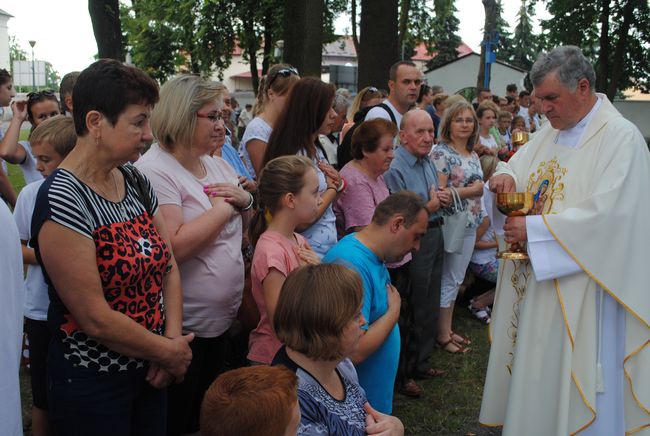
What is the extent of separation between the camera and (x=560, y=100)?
363 centimetres

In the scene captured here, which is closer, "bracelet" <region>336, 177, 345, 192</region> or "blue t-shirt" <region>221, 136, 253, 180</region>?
"bracelet" <region>336, 177, 345, 192</region>

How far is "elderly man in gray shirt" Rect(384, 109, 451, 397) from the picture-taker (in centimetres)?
484

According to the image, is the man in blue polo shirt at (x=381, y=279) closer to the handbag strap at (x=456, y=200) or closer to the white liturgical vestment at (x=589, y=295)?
the white liturgical vestment at (x=589, y=295)

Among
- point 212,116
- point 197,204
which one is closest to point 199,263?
point 197,204

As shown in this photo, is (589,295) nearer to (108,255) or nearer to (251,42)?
(108,255)

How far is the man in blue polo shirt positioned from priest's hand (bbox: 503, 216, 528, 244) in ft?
1.65

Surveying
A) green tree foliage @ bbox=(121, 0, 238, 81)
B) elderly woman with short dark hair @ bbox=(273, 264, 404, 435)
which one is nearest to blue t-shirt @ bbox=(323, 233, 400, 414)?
elderly woman with short dark hair @ bbox=(273, 264, 404, 435)

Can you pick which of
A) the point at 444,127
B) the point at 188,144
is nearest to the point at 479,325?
the point at 444,127

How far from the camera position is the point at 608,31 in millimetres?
31094

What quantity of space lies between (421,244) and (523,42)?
79296 millimetres

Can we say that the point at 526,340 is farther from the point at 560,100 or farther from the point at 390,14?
the point at 390,14

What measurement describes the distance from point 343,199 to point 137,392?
2.52 m

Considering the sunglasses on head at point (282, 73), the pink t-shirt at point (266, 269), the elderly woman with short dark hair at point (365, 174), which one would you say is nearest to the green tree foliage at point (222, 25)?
the sunglasses on head at point (282, 73)

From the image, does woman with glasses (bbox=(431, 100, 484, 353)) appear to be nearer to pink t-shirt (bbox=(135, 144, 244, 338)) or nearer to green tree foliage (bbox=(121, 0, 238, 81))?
pink t-shirt (bbox=(135, 144, 244, 338))
